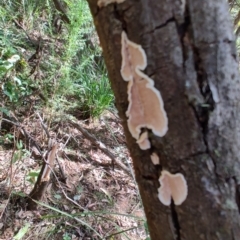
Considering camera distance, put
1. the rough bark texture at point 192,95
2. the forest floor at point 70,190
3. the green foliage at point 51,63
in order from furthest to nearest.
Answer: the green foliage at point 51,63 → the forest floor at point 70,190 → the rough bark texture at point 192,95

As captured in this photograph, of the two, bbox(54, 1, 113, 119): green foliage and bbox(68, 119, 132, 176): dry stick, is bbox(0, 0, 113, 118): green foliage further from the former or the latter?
bbox(68, 119, 132, 176): dry stick

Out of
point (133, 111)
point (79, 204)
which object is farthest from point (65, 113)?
point (133, 111)

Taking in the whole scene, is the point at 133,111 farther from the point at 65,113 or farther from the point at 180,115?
the point at 65,113

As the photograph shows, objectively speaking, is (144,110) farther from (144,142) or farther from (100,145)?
(100,145)

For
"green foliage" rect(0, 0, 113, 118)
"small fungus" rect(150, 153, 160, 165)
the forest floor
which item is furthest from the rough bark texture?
"green foliage" rect(0, 0, 113, 118)

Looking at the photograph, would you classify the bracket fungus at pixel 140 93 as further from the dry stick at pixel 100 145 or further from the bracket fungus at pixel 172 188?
the dry stick at pixel 100 145

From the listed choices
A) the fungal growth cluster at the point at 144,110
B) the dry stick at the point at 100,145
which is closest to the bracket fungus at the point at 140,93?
the fungal growth cluster at the point at 144,110

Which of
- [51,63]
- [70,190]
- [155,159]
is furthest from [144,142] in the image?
[51,63]
